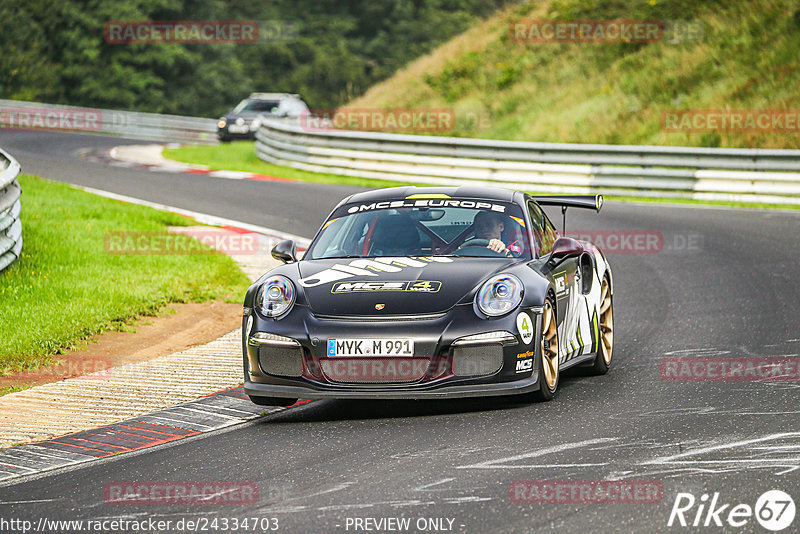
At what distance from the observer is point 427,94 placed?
35375 mm

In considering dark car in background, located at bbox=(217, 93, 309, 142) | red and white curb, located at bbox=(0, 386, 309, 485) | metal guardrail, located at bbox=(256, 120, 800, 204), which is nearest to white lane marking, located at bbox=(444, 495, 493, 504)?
red and white curb, located at bbox=(0, 386, 309, 485)

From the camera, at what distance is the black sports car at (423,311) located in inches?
259

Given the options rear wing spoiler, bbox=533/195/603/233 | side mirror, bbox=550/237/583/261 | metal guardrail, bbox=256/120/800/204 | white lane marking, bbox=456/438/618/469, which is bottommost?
white lane marking, bbox=456/438/618/469

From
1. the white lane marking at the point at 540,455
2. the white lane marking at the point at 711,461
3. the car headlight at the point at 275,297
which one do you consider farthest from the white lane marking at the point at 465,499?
the car headlight at the point at 275,297

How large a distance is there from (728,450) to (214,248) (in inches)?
383

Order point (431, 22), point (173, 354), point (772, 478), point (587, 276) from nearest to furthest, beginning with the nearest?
point (772, 478)
point (587, 276)
point (173, 354)
point (431, 22)

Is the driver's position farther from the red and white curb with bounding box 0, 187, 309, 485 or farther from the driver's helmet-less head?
the red and white curb with bounding box 0, 187, 309, 485

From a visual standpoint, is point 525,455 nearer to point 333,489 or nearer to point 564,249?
point 333,489

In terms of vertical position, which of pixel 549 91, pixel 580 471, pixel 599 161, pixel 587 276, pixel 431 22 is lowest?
pixel 580 471

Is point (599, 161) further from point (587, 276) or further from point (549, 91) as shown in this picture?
point (587, 276)

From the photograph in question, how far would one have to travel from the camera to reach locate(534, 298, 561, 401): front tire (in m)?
6.87

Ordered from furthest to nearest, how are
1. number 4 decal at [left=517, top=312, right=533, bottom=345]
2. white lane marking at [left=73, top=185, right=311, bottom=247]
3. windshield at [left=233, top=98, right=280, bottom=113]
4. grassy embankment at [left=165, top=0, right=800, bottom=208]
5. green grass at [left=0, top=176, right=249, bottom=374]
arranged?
1. windshield at [left=233, top=98, right=280, bottom=113]
2. grassy embankment at [left=165, top=0, right=800, bottom=208]
3. white lane marking at [left=73, top=185, right=311, bottom=247]
4. green grass at [left=0, top=176, right=249, bottom=374]
5. number 4 decal at [left=517, top=312, right=533, bottom=345]

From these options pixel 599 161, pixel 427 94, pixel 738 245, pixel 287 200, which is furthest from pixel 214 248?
pixel 427 94

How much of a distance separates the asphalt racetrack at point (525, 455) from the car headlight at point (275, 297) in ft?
2.15
